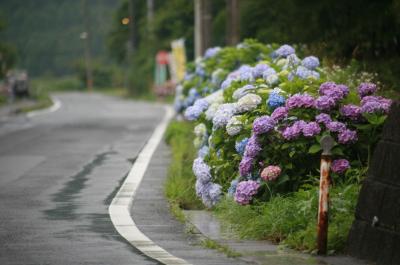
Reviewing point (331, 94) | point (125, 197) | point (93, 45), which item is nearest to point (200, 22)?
point (125, 197)

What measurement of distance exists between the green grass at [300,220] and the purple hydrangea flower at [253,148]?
0.64 meters

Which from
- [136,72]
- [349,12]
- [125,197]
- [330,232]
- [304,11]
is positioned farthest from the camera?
[136,72]

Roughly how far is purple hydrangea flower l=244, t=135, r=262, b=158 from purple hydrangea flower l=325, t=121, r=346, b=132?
80cm

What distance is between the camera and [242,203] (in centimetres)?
1190

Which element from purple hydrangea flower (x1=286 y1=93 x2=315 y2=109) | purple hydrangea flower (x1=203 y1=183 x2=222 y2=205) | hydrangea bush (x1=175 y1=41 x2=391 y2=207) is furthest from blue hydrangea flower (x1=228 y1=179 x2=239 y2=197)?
purple hydrangea flower (x1=286 y1=93 x2=315 y2=109)

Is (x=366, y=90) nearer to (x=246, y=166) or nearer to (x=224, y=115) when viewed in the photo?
(x=246, y=166)

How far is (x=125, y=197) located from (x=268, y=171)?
10.3 ft

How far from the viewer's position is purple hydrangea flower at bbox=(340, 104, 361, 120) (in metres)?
11.9

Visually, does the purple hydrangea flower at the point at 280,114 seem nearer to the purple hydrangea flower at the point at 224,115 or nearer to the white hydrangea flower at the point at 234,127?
the white hydrangea flower at the point at 234,127

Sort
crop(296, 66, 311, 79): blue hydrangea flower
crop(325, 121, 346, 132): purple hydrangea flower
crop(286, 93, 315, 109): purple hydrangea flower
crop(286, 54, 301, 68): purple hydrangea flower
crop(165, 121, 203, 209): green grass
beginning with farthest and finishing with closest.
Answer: crop(286, 54, 301, 68): purple hydrangea flower, crop(296, 66, 311, 79): blue hydrangea flower, crop(165, 121, 203, 209): green grass, crop(286, 93, 315, 109): purple hydrangea flower, crop(325, 121, 346, 132): purple hydrangea flower

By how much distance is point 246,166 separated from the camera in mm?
12164

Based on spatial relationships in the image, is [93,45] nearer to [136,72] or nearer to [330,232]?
[136,72]

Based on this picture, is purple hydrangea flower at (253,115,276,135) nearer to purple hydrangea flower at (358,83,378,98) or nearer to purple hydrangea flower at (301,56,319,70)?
purple hydrangea flower at (358,83,378,98)

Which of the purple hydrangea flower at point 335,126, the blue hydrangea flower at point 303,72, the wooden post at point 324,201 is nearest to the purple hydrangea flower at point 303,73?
the blue hydrangea flower at point 303,72
